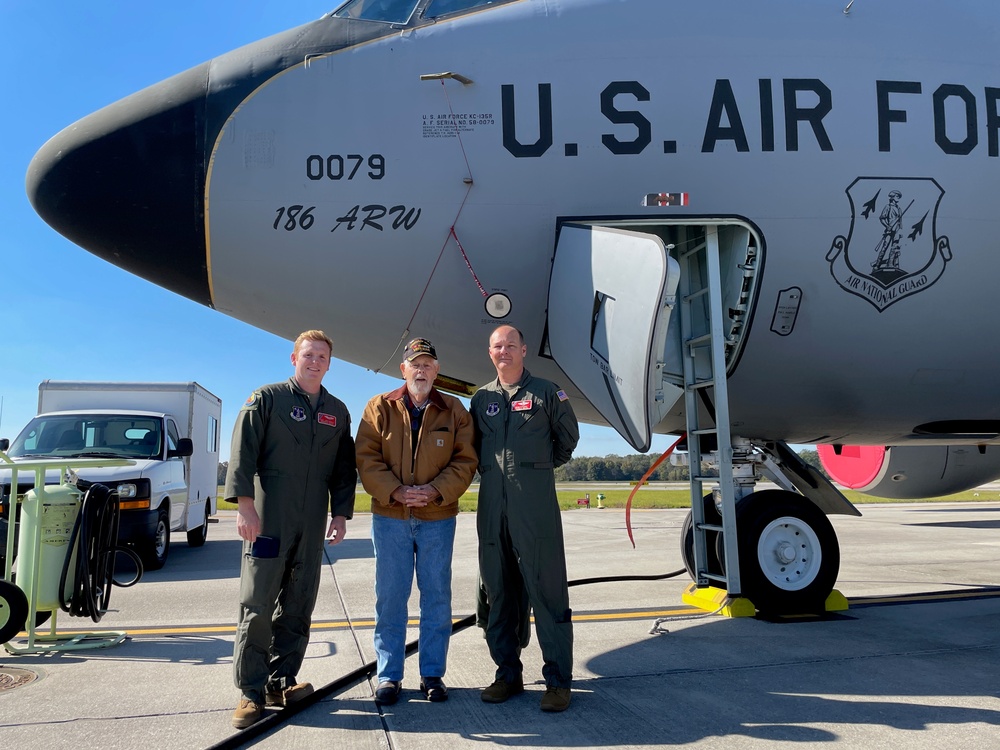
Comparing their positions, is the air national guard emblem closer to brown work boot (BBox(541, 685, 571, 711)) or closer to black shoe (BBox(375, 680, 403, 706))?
brown work boot (BBox(541, 685, 571, 711))

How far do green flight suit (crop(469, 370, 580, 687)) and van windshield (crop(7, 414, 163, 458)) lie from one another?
6.97 m

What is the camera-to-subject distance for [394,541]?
11.8 ft

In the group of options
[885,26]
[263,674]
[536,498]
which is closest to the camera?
[263,674]

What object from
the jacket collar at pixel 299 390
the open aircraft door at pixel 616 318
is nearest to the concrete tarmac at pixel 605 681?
the open aircraft door at pixel 616 318

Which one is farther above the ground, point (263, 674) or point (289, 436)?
point (289, 436)

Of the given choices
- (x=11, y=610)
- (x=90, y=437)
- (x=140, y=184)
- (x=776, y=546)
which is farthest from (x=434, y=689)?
(x=90, y=437)

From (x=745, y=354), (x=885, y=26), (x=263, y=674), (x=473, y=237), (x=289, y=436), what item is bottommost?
(x=263, y=674)

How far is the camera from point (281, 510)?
342 centimetres

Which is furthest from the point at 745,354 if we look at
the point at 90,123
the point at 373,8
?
the point at 90,123

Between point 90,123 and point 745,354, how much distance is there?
A: 182 inches

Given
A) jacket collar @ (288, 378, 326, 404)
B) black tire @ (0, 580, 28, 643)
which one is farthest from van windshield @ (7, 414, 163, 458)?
jacket collar @ (288, 378, 326, 404)

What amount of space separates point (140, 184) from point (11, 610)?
2.65 meters

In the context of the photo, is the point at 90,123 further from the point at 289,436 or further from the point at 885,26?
the point at 885,26

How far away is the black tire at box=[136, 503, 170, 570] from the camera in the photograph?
8.38 m
